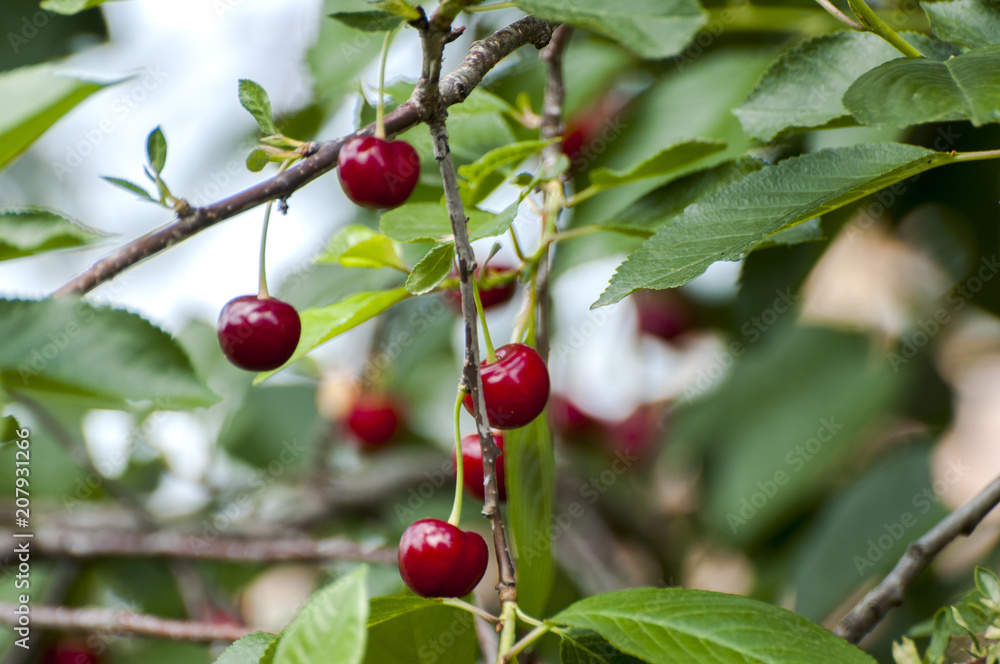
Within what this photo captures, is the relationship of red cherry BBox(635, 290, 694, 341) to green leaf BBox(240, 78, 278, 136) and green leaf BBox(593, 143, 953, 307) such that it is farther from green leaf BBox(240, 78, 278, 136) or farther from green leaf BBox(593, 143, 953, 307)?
green leaf BBox(240, 78, 278, 136)

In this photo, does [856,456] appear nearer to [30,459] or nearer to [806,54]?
[806,54]

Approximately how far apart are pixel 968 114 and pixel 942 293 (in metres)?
1.10

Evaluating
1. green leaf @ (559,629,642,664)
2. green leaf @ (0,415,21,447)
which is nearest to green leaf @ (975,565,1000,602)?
green leaf @ (559,629,642,664)

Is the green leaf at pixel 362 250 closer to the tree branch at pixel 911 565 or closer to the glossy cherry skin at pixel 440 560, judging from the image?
the glossy cherry skin at pixel 440 560

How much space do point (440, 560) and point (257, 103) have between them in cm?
31

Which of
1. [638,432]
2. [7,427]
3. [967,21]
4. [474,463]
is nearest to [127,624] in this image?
[7,427]

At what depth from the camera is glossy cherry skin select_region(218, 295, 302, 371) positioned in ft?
1.85

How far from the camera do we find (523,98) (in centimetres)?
88

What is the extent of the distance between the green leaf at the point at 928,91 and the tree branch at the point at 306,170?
0.20 metres

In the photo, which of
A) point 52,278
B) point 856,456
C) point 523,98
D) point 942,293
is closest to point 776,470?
point 856,456

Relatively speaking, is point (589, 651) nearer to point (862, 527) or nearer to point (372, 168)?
point (372, 168)

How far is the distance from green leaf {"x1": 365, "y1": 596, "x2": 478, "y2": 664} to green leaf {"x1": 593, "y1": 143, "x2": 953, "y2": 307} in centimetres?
26

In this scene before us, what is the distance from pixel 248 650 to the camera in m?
0.51

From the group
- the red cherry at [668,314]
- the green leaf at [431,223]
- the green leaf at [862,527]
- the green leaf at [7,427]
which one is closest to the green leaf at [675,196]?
the green leaf at [431,223]
